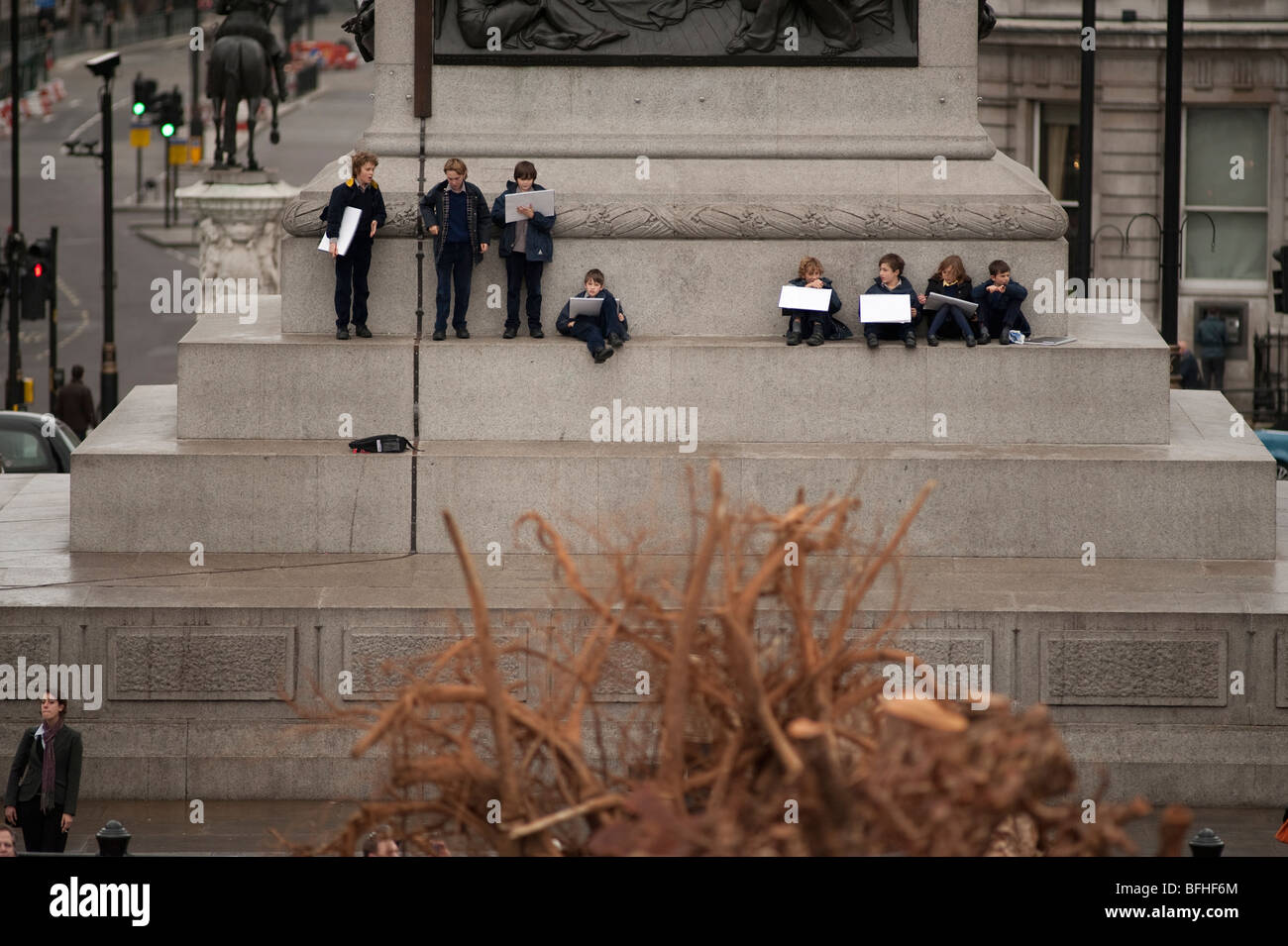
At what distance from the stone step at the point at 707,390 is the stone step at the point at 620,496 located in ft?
1.98

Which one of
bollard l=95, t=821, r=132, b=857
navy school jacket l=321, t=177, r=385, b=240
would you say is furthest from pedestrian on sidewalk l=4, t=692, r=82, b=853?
navy school jacket l=321, t=177, r=385, b=240

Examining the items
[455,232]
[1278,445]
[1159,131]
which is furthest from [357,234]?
[1159,131]

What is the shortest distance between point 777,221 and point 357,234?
10.4 ft

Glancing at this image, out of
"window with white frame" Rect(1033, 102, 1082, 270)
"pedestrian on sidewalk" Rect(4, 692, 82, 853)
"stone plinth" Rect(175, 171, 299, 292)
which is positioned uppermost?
"window with white frame" Rect(1033, 102, 1082, 270)

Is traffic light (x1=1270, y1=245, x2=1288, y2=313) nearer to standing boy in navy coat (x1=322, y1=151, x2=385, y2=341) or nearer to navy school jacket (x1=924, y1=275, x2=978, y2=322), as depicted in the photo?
navy school jacket (x1=924, y1=275, x2=978, y2=322)

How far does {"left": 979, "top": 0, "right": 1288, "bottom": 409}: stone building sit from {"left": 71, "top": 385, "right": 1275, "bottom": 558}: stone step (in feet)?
80.5

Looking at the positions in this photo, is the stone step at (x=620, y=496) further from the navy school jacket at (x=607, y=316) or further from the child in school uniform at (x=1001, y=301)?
the child in school uniform at (x=1001, y=301)

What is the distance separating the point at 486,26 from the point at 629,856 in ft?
44.0

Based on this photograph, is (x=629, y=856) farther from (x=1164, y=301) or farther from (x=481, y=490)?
(x=1164, y=301)

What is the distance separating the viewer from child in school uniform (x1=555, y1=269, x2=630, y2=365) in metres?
16.9

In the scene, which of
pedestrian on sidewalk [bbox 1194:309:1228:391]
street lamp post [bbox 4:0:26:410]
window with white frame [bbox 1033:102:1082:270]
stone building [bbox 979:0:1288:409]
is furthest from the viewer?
window with white frame [bbox 1033:102:1082:270]

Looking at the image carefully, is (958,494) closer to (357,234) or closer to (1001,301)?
(1001,301)

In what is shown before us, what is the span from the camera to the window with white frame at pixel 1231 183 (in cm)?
4078

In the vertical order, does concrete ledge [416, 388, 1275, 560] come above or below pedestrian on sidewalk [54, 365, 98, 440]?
below
